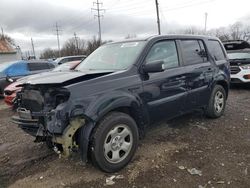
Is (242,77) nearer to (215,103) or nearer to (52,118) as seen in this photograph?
(215,103)

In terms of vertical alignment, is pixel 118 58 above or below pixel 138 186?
above

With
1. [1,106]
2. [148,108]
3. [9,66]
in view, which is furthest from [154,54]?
[9,66]

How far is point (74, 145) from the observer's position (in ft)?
11.3

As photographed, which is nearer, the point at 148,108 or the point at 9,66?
the point at 148,108

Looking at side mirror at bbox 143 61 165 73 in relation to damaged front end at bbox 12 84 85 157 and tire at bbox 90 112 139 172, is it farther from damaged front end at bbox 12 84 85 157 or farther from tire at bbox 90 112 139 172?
damaged front end at bbox 12 84 85 157

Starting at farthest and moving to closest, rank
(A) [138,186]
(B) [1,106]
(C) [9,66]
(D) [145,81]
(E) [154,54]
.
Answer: (C) [9,66] → (B) [1,106] → (E) [154,54] → (D) [145,81] → (A) [138,186]

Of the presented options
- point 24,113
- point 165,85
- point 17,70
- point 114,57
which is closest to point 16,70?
point 17,70

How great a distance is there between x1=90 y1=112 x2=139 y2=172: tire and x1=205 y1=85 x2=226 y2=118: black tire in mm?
2482

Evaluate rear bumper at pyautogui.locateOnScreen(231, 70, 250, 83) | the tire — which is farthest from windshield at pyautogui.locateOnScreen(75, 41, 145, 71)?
rear bumper at pyautogui.locateOnScreen(231, 70, 250, 83)

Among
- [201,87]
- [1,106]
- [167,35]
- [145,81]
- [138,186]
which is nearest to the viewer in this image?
[138,186]

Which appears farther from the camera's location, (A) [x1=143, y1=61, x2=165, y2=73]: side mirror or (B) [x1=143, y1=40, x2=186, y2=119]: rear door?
(B) [x1=143, y1=40, x2=186, y2=119]: rear door

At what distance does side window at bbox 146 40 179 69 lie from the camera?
14.5 feet

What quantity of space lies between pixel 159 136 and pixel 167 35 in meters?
1.84

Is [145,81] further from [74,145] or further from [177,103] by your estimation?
[74,145]
